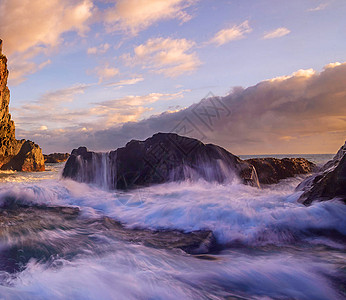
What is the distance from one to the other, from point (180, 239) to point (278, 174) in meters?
11.2

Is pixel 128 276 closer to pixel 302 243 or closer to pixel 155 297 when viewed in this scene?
pixel 155 297

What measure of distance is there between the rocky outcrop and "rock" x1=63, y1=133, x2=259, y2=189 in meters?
35.4

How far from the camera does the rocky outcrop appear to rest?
1501 inches

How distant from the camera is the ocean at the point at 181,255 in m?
2.71

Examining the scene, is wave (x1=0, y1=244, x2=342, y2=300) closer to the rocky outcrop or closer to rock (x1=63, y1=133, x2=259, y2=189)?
rock (x1=63, y1=133, x2=259, y2=189)

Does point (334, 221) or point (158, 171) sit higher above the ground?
point (158, 171)

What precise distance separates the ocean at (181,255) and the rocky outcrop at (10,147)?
3992cm

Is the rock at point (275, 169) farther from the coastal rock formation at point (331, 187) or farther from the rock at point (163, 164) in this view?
the coastal rock formation at point (331, 187)

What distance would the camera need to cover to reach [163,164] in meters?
11.2

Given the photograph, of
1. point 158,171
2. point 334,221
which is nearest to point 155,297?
point 334,221

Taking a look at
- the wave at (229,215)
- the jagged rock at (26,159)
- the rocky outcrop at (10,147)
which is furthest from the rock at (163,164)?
the jagged rock at (26,159)

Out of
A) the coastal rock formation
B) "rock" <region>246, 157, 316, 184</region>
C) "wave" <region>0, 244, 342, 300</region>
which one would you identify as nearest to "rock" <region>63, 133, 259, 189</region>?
"rock" <region>246, 157, 316, 184</region>

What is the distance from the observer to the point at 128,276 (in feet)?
9.82

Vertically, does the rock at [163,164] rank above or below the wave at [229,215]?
above
